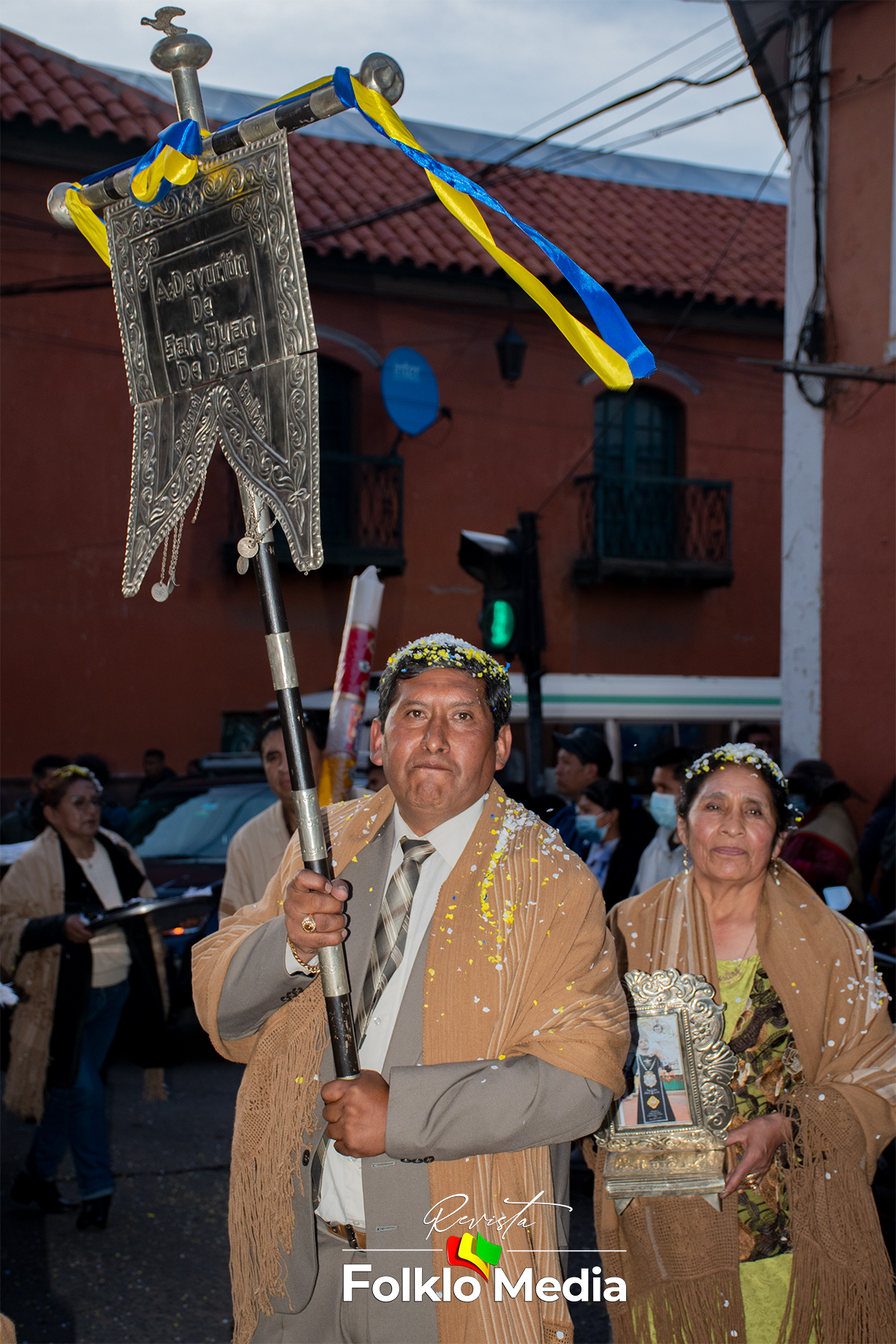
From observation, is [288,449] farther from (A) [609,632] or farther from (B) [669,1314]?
(A) [609,632]

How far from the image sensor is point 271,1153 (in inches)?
94.6

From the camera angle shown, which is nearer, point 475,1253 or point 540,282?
point 540,282

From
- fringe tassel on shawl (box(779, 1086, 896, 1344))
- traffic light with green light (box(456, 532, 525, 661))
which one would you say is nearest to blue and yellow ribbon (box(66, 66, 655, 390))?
fringe tassel on shawl (box(779, 1086, 896, 1344))

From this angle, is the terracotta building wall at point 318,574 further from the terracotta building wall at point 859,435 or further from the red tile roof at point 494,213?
the terracotta building wall at point 859,435

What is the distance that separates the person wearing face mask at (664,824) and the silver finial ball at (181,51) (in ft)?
12.4

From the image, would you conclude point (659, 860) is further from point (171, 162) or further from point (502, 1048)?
point (171, 162)

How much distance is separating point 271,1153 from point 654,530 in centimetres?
1495

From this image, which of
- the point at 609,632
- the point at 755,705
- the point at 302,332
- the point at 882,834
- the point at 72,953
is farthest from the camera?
the point at 609,632

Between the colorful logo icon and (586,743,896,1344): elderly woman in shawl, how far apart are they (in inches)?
34.8

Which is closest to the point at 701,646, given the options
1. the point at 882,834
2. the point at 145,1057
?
the point at 882,834

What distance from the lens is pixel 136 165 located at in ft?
7.72

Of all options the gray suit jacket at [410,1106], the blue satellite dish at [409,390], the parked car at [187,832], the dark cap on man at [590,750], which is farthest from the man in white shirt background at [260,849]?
the blue satellite dish at [409,390]

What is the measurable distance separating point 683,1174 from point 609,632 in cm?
1383

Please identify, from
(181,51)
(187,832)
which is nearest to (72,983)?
(187,832)
